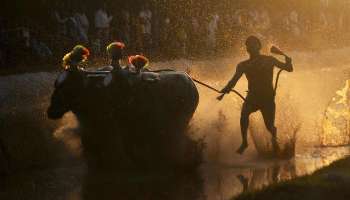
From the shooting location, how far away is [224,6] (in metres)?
46.0

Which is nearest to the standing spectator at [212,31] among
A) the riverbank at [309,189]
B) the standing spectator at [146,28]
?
the standing spectator at [146,28]

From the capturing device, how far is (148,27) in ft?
123

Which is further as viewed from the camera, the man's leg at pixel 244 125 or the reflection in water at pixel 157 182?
the man's leg at pixel 244 125

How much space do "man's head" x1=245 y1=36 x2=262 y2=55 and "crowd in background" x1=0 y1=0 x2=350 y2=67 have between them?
16355 millimetres

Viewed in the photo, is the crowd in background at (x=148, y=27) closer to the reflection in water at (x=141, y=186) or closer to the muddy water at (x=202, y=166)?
the muddy water at (x=202, y=166)

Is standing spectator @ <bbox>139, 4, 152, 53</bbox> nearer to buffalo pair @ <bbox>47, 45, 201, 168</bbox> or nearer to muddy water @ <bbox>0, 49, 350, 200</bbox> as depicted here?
muddy water @ <bbox>0, 49, 350, 200</bbox>

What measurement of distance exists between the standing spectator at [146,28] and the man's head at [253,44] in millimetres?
21279

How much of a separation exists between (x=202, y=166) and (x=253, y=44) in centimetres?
204

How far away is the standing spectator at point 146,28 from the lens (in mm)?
37062

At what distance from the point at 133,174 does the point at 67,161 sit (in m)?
1.69

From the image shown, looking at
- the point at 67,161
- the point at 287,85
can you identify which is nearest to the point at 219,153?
the point at 67,161

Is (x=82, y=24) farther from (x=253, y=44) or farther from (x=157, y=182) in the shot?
(x=157, y=182)

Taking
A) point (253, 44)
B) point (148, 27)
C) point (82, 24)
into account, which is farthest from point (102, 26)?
point (253, 44)

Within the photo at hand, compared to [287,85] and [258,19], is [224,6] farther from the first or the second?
[287,85]
